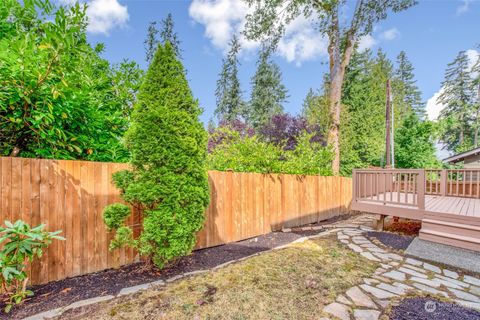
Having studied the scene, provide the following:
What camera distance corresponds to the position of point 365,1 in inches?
344

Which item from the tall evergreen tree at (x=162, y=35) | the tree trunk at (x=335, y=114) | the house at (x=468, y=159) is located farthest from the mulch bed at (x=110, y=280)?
the house at (x=468, y=159)

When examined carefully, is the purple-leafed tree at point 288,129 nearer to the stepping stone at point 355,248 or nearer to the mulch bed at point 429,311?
the stepping stone at point 355,248

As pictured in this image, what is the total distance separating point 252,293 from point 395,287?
5.36 ft

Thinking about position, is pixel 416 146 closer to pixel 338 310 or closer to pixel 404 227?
pixel 404 227

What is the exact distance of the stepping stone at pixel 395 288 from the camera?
2.44m

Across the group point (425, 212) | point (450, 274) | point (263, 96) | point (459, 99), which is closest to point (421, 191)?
point (425, 212)

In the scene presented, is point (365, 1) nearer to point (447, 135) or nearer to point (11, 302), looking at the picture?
point (11, 302)

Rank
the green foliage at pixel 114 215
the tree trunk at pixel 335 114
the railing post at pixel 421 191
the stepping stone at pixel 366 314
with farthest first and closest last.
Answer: the tree trunk at pixel 335 114, the railing post at pixel 421 191, the green foliage at pixel 114 215, the stepping stone at pixel 366 314

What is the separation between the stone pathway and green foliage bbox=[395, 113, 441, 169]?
35.1ft

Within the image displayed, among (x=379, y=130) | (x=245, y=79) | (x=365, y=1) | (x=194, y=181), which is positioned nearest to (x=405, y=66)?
(x=379, y=130)

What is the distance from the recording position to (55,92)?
2129 millimetres

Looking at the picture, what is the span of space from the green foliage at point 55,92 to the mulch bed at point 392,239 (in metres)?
4.82

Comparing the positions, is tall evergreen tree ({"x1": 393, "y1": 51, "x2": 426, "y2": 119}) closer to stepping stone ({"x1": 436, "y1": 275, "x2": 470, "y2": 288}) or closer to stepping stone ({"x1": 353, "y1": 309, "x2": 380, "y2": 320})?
stepping stone ({"x1": 436, "y1": 275, "x2": 470, "y2": 288})

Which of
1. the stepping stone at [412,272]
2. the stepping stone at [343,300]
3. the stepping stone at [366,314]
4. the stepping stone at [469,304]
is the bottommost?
the stepping stone at [412,272]
